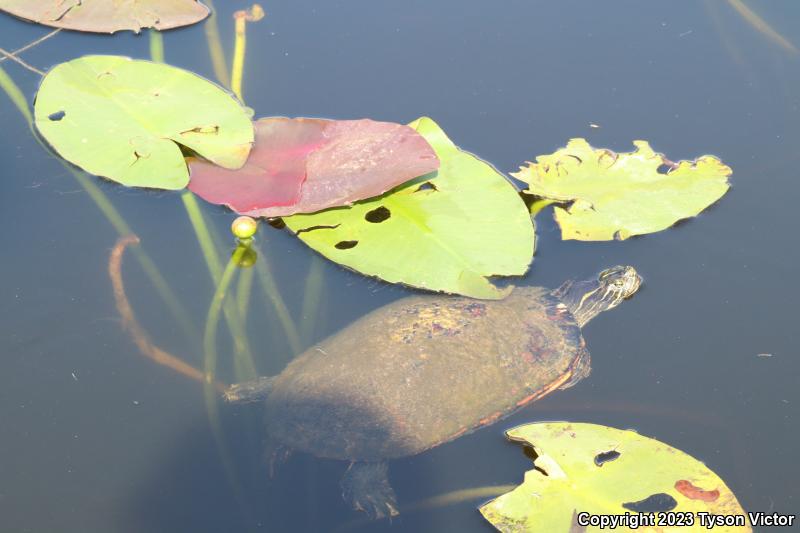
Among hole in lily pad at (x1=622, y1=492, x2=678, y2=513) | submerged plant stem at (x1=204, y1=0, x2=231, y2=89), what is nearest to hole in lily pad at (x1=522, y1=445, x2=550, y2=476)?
hole in lily pad at (x1=622, y1=492, x2=678, y2=513)

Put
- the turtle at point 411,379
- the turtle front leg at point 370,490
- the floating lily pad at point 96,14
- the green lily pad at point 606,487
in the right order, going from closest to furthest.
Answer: the green lily pad at point 606,487
the turtle front leg at point 370,490
the turtle at point 411,379
the floating lily pad at point 96,14

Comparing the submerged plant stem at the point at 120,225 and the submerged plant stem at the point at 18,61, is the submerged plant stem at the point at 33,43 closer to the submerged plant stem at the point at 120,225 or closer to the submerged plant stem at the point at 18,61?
the submerged plant stem at the point at 18,61

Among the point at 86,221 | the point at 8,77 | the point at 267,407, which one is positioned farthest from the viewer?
the point at 8,77

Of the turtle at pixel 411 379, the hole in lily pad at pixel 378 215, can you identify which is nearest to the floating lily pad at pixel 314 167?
the hole in lily pad at pixel 378 215

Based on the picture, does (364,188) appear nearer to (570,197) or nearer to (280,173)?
(280,173)

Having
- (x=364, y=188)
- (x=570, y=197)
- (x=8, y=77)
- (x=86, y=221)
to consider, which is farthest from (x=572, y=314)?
(x=8, y=77)

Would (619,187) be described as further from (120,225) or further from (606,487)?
(120,225)
